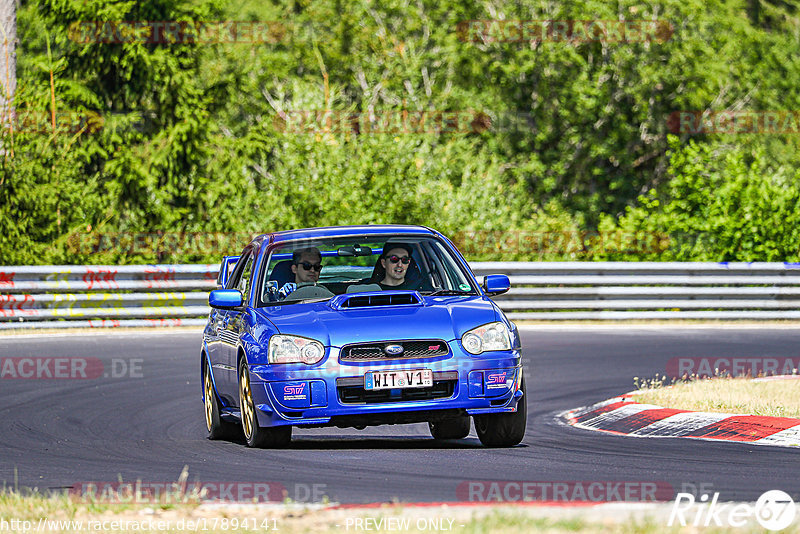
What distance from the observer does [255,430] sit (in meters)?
9.01

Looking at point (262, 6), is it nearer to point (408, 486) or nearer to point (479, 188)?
point (479, 188)

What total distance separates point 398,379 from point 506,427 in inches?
39.1

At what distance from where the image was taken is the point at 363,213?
81.6ft

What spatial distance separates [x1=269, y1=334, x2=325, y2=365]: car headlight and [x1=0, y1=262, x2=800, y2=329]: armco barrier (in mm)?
11962

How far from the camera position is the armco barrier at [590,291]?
2056 centimetres

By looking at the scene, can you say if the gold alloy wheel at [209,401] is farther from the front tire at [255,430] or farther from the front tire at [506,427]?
the front tire at [506,427]

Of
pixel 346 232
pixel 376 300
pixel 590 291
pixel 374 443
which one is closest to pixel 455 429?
pixel 374 443

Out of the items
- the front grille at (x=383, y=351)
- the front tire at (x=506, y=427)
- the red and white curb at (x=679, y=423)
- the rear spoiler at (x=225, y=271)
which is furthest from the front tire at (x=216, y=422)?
the red and white curb at (x=679, y=423)

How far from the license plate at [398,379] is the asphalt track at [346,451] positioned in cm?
46

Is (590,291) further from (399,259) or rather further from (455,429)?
(399,259)

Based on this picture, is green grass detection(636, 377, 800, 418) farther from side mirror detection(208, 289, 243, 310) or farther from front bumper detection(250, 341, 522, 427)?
side mirror detection(208, 289, 243, 310)

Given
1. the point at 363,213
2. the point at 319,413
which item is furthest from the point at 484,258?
the point at 319,413

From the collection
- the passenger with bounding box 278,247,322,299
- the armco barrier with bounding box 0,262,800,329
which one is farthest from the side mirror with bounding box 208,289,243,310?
the armco barrier with bounding box 0,262,800,329

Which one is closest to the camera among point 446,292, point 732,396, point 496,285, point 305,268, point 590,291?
point 446,292
